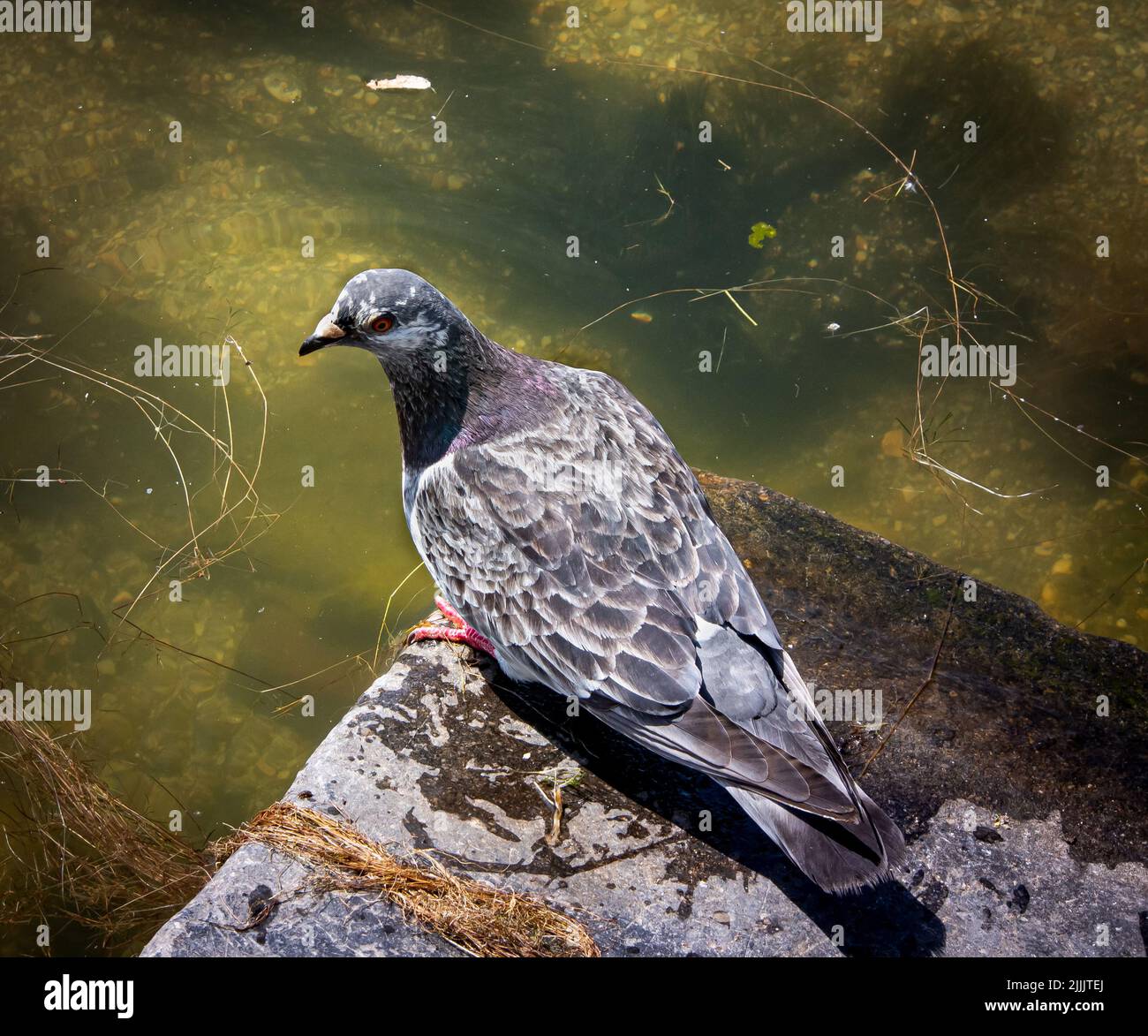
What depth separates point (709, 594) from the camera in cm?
321

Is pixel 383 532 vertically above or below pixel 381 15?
below

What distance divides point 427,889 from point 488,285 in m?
3.64

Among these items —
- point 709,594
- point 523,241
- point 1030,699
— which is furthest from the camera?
point 523,241

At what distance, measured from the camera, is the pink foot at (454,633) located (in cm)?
381

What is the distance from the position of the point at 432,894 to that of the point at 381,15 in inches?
225

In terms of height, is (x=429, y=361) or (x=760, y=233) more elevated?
(x=760, y=233)

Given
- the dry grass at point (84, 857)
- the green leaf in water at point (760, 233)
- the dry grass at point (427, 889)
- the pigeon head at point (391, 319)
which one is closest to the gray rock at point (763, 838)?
the dry grass at point (427, 889)

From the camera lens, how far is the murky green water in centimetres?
474

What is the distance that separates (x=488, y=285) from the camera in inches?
222

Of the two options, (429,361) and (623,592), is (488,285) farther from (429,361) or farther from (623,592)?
(623,592)

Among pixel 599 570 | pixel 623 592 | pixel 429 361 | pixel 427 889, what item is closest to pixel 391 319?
pixel 429 361

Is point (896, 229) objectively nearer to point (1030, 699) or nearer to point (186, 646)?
point (1030, 699)

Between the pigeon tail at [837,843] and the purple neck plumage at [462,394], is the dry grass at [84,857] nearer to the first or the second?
the purple neck plumage at [462,394]

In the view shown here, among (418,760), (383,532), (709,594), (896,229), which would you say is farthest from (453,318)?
(896,229)
